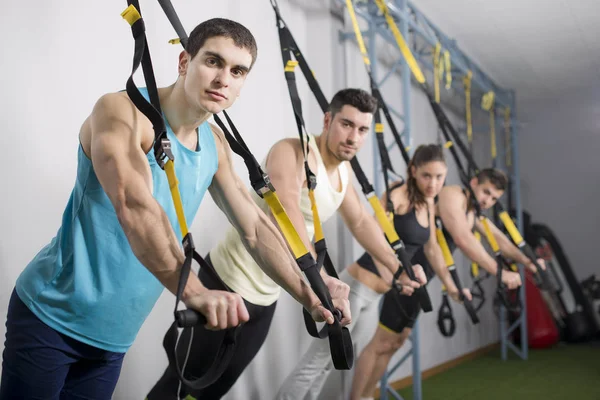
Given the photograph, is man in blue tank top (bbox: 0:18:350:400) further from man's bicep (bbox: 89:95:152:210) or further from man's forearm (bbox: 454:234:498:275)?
man's forearm (bbox: 454:234:498:275)

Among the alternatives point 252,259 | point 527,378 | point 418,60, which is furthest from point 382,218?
point 527,378

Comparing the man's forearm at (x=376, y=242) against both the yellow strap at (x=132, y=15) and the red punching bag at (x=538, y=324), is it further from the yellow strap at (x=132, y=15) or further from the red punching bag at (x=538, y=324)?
the red punching bag at (x=538, y=324)

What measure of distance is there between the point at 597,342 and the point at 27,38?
764 centimetres

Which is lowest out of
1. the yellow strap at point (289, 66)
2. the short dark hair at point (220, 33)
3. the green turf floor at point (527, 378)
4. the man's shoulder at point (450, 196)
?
the green turf floor at point (527, 378)

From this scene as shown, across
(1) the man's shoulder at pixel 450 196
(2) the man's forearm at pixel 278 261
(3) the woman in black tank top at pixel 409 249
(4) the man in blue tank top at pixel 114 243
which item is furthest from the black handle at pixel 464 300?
(2) the man's forearm at pixel 278 261

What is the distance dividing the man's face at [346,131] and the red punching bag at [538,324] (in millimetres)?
5678

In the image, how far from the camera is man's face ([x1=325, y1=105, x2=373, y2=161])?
2.66 meters

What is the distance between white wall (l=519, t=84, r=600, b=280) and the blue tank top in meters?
8.09

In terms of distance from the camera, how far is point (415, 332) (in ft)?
15.1

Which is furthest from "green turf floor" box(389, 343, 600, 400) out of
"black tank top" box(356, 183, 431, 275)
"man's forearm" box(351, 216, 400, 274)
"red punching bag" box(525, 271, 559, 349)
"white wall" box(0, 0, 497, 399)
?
"man's forearm" box(351, 216, 400, 274)

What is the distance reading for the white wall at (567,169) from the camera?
28.3 ft

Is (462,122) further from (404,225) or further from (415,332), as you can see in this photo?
(404,225)

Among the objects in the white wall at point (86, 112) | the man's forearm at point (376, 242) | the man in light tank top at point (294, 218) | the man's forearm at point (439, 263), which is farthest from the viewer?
the man's forearm at point (439, 263)

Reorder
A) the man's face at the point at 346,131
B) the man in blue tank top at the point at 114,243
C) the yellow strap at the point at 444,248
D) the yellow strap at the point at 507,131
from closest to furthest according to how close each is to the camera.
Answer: the man in blue tank top at the point at 114,243
the man's face at the point at 346,131
the yellow strap at the point at 444,248
the yellow strap at the point at 507,131
